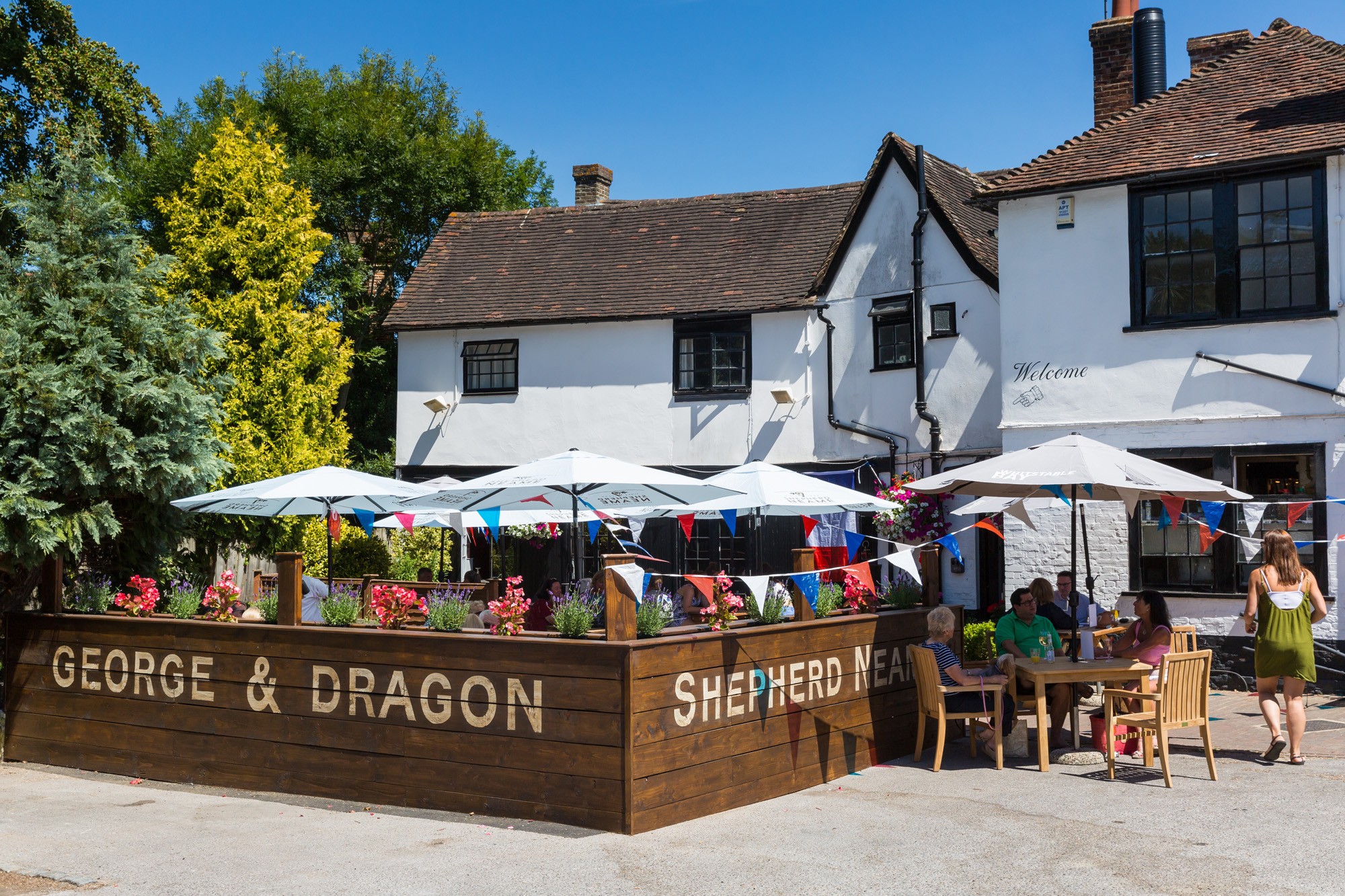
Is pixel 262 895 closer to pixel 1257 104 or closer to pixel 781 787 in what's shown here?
pixel 781 787

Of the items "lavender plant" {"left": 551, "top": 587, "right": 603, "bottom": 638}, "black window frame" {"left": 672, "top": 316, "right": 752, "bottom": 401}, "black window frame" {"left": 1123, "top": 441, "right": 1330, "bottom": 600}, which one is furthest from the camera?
"black window frame" {"left": 672, "top": 316, "right": 752, "bottom": 401}

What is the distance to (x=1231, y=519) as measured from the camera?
48.5 feet

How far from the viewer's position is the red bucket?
10.3 meters

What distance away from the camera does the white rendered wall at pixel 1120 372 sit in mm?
14047

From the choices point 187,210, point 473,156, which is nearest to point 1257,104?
point 187,210

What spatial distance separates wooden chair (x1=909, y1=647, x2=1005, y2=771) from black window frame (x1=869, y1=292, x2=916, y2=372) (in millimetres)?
9873

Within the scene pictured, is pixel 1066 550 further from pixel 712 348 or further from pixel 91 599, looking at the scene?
pixel 91 599

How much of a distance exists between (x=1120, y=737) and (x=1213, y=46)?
12.2 meters

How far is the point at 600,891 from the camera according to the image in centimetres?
659

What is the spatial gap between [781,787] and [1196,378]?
8733 millimetres

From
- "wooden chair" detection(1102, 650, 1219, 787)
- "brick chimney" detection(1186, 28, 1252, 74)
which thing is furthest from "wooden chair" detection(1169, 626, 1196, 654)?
"brick chimney" detection(1186, 28, 1252, 74)

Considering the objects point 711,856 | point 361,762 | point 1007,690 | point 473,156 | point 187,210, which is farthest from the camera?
point 473,156

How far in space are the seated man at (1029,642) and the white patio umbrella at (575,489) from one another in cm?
295

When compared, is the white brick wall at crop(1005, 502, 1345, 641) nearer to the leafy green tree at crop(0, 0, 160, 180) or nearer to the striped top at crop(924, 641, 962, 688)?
the striped top at crop(924, 641, 962, 688)
